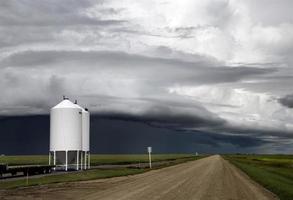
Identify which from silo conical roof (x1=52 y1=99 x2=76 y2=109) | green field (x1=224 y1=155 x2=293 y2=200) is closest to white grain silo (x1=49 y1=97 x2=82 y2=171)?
silo conical roof (x1=52 y1=99 x2=76 y2=109)

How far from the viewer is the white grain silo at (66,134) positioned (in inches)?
2827

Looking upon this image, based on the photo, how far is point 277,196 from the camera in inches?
1251

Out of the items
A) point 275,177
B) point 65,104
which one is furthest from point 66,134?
point 275,177

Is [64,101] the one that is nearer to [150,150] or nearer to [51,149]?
[51,149]

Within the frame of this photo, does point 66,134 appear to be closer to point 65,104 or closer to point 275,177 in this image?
point 65,104

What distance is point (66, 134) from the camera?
236ft

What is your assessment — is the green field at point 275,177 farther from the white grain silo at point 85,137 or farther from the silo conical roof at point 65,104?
the silo conical roof at point 65,104

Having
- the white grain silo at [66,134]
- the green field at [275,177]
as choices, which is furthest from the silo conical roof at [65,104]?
the green field at [275,177]

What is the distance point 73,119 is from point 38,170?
10.4 meters

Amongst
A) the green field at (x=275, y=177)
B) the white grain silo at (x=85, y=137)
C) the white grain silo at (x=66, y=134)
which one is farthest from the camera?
the white grain silo at (x=85, y=137)

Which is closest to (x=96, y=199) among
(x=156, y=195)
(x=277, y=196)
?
(x=156, y=195)

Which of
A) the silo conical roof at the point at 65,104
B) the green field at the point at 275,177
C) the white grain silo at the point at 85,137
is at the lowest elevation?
the green field at the point at 275,177

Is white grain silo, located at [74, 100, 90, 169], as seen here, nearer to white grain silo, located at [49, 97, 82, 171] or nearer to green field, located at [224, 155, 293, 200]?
white grain silo, located at [49, 97, 82, 171]

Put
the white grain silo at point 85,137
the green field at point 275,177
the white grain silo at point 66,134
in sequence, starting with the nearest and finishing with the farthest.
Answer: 1. the green field at point 275,177
2. the white grain silo at point 66,134
3. the white grain silo at point 85,137
